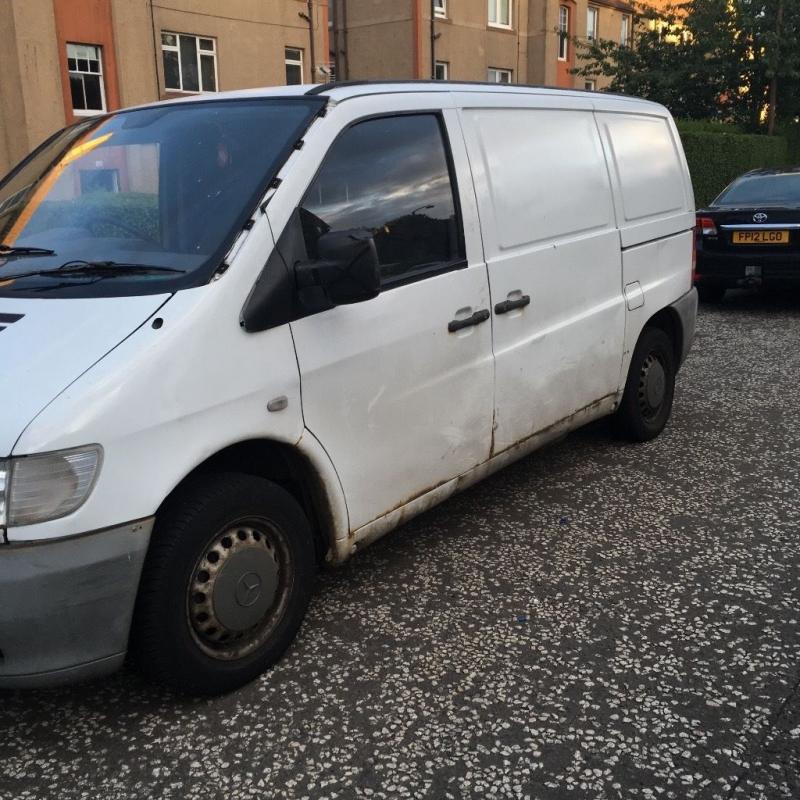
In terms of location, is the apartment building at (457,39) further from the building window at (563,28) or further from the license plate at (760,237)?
the license plate at (760,237)

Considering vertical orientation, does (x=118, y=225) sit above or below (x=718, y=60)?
below

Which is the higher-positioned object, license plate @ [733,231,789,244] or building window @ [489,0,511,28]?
building window @ [489,0,511,28]

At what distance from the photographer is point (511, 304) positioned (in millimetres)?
4047

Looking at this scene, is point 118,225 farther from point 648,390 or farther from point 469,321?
point 648,390

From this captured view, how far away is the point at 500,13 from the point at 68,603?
1484 inches

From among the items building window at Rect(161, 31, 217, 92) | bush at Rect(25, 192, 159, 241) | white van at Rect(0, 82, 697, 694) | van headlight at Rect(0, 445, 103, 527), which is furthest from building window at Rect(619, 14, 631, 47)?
van headlight at Rect(0, 445, 103, 527)

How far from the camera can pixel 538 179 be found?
14.1 feet

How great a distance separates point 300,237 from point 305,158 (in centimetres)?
30

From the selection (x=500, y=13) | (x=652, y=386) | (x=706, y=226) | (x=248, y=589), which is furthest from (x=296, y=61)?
(x=248, y=589)

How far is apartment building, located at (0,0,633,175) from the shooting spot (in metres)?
23.0

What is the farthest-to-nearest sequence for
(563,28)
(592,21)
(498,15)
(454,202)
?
(592,21), (563,28), (498,15), (454,202)

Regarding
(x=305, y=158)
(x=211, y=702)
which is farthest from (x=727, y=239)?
(x=211, y=702)

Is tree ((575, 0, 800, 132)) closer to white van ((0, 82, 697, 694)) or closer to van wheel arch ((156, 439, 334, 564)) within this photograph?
white van ((0, 82, 697, 694))

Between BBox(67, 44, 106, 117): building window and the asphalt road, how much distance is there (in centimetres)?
2275
